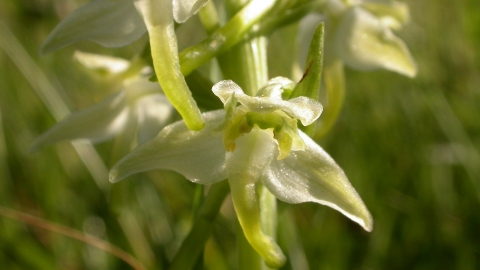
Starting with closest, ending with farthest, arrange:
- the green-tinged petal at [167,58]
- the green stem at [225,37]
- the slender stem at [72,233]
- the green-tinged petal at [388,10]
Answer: the green-tinged petal at [167,58]
the green stem at [225,37]
the slender stem at [72,233]
the green-tinged petal at [388,10]

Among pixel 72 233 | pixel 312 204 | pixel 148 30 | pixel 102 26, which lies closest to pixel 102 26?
pixel 102 26

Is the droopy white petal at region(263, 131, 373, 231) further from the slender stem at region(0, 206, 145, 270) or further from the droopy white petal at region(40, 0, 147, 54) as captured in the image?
the slender stem at region(0, 206, 145, 270)

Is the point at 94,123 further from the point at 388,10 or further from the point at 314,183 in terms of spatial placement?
the point at 388,10

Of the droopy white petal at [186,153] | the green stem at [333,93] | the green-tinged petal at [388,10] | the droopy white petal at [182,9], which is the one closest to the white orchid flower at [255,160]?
the droopy white petal at [186,153]

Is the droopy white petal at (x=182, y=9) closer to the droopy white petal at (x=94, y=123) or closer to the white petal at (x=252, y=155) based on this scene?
the white petal at (x=252, y=155)

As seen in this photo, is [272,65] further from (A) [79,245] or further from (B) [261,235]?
(B) [261,235]

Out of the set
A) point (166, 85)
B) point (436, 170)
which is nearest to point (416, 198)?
point (436, 170)

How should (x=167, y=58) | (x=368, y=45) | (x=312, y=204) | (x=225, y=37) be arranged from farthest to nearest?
1. (x=312, y=204)
2. (x=368, y=45)
3. (x=225, y=37)
4. (x=167, y=58)
